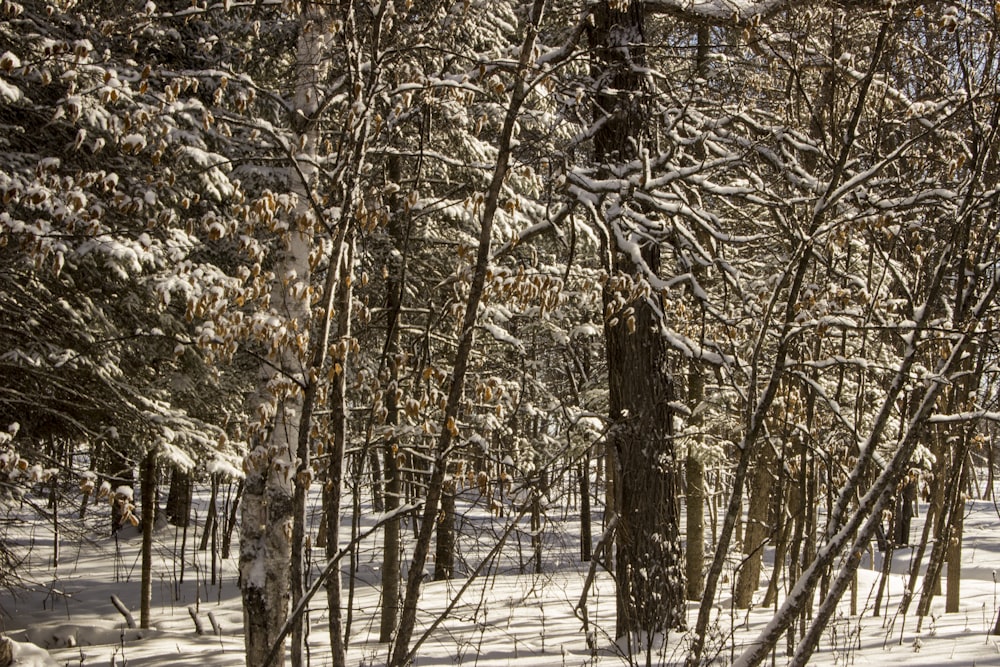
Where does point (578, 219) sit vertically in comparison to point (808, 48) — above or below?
below

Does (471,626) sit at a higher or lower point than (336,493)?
lower

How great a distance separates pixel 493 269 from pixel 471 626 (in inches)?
329

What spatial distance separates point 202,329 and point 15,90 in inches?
155

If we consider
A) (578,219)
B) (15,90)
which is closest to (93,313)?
(15,90)

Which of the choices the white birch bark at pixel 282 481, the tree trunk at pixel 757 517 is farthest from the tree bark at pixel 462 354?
the tree trunk at pixel 757 517

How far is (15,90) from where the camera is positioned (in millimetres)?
7062

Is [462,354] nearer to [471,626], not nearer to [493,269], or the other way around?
[493,269]

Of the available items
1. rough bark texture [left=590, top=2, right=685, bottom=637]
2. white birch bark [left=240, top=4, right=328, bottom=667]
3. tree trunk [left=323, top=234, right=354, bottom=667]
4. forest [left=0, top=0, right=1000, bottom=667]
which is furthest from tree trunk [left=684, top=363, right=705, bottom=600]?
tree trunk [left=323, top=234, right=354, bottom=667]

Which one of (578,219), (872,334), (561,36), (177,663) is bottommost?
(177,663)

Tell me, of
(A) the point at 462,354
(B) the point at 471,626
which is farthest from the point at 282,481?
(B) the point at 471,626

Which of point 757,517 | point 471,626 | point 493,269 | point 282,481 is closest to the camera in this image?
point 493,269

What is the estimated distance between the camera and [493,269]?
4594mm

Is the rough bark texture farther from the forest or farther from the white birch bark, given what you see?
the white birch bark

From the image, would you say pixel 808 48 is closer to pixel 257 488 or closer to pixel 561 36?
pixel 561 36
